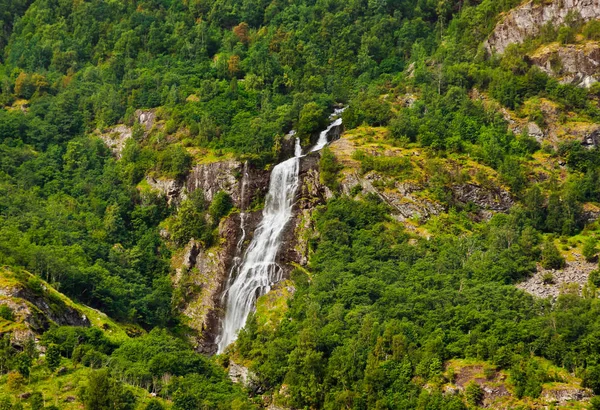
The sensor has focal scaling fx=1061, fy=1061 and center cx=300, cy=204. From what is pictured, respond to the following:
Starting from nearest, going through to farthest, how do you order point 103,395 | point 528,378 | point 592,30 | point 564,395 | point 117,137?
point 564,395 → point 103,395 → point 528,378 → point 592,30 → point 117,137

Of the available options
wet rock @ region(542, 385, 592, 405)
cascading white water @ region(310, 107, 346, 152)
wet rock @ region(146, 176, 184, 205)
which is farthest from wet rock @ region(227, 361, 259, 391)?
cascading white water @ region(310, 107, 346, 152)

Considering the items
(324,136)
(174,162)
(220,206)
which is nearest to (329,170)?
(324,136)

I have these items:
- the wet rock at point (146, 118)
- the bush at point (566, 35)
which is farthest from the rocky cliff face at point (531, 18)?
the wet rock at point (146, 118)

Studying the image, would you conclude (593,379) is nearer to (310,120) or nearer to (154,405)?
(154,405)

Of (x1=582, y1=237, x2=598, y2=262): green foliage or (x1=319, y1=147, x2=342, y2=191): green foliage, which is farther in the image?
(x1=319, y1=147, x2=342, y2=191): green foliage

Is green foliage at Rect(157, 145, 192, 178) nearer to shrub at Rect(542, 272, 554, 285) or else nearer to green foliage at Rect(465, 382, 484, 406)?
shrub at Rect(542, 272, 554, 285)

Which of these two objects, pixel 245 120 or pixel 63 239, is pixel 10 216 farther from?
pixel 245 120

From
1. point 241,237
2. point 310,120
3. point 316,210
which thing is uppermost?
point 310,120

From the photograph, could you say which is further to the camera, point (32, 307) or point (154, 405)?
point (32, 307)
